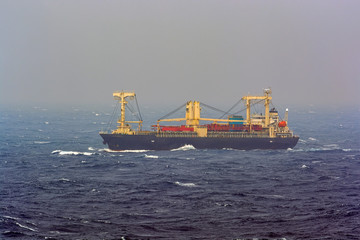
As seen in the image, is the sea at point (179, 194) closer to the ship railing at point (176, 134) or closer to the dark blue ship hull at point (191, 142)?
the dark blue ship hull at point (191, 142)

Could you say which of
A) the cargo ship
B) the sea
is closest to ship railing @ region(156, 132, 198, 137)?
the cargo ship

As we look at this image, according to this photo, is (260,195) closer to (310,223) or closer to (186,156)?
(310,223)

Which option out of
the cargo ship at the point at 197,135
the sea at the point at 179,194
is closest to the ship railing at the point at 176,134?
the cargo ship at the point at 197,135

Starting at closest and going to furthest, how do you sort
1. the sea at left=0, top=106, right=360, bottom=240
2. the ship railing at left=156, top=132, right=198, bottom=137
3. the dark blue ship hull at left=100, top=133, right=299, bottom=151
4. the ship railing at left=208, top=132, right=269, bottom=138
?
the sea at left=0, top=106, right=360, bottom=240 < the dark blue ship hull at left=100, top=133, right=299, bottom=151 < the ship railing at left=156, top=132, right=198, bottom=137 < the ship railing at left=208, top=132, right=269, bottom=138

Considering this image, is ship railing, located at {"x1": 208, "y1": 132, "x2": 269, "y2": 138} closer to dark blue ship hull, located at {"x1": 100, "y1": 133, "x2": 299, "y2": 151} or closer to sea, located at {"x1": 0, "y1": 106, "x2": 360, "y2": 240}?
dark blue ship hull, located at {"x1": 100, "y1": 133, "x2": 299, "y2": 151}

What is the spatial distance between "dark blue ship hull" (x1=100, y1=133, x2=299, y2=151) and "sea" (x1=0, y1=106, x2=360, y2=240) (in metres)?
2.34

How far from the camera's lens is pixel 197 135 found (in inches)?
4749

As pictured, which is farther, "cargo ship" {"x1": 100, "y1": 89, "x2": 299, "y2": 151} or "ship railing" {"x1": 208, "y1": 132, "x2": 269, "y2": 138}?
"ship railing" {"x1": 208, "y1": 132, "x2": 269, "y2": 138}

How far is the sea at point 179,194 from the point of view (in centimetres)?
5338

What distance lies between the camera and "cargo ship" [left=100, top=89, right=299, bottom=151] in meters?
116

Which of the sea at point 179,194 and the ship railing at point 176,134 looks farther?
the ship railing at point 176,134

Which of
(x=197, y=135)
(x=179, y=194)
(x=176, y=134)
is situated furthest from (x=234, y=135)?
(x=179, y=194)

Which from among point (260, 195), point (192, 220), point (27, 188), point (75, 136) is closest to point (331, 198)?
point (260, 195)

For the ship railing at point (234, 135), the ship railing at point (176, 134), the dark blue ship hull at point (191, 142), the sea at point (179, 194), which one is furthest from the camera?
the ship railing at point (234, 135)
